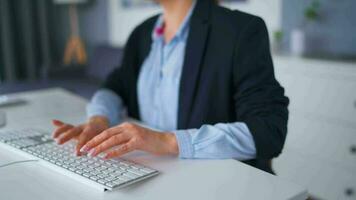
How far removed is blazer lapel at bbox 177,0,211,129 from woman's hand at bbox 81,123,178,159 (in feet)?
0.94

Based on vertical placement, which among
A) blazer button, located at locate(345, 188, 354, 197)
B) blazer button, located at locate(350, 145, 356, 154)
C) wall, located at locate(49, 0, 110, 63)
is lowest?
blazer button, located at locate(345, 188, 354, 197)

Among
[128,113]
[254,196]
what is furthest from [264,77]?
[128,113]


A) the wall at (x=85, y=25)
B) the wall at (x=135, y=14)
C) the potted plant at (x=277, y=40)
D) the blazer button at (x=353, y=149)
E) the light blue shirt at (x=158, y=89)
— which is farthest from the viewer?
the wall at (x=85, y=25)

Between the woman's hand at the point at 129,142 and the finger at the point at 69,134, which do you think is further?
the finger at the point at 69,134

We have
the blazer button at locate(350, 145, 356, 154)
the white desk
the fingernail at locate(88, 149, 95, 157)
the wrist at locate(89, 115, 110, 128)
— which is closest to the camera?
the white desk

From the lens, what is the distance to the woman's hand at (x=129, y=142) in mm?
859

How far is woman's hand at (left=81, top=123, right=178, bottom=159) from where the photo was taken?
2.82 feet

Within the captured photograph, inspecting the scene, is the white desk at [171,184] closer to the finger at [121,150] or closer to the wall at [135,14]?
the finger at [121,150]

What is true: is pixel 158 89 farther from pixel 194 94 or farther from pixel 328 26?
pixel 328 26

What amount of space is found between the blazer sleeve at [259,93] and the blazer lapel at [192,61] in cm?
12

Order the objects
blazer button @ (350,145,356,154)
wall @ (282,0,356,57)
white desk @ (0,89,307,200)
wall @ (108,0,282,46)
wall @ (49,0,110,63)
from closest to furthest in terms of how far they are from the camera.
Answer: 1. white desk @ (0,89,307,200)
2. blazer button @ (350,145,356,154)
3. wall @ (282,0,356,57)
4. wall @ (108,0,282,46)
5. wall @ (49,0,110,63)

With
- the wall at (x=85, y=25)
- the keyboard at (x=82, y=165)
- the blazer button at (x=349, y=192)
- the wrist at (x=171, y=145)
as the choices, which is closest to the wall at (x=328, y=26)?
the blazer button at (x=349, y=192)

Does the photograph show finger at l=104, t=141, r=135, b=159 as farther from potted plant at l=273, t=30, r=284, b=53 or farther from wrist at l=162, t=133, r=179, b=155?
potted plant at l=273, t=30, r=284, b=53

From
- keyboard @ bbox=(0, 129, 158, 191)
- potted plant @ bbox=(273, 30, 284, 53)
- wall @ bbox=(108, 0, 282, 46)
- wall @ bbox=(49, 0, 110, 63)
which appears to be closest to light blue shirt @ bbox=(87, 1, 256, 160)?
keyboard @ bbox=(0, 129, 158, 191)
